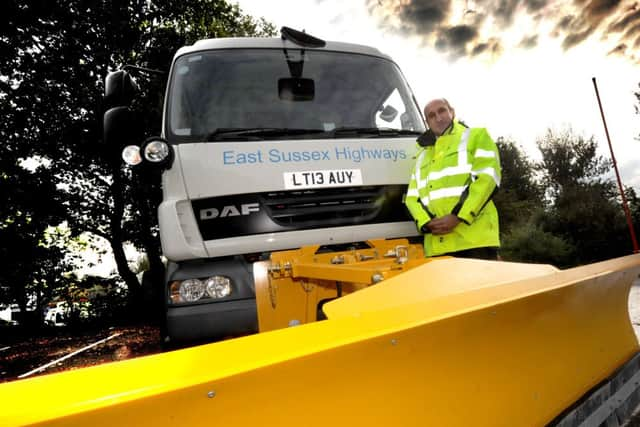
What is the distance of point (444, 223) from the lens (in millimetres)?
2725

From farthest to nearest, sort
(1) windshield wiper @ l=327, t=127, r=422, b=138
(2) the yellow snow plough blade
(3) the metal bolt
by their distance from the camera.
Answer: (1) windshield wiper @ l=327, t=127, r=422, b=138
(3) the metal bolt
(2) the yellow snow plough blade

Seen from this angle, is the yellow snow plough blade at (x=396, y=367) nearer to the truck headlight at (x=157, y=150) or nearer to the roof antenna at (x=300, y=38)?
the truck headlight at (x=157, y=150)

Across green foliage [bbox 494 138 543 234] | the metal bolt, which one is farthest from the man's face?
green foliage [bbox 494 138 543 234]

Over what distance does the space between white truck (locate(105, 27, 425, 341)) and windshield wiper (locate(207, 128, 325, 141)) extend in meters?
0.01

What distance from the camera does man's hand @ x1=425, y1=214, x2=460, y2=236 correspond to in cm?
273

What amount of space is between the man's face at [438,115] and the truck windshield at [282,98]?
0.67 ft

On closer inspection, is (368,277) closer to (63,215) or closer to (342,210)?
(342,210)

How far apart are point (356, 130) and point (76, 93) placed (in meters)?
12.0

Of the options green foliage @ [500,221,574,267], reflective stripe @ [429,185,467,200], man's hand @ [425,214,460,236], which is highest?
reflective stripe @ [429,185,467,200]

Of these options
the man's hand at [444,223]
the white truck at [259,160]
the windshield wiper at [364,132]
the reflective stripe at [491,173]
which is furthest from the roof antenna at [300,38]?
the man's hand at [444,223]

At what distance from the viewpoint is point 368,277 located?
1847 millimetres

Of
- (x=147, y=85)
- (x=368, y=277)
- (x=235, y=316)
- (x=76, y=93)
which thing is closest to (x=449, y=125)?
(x=368, y=277)

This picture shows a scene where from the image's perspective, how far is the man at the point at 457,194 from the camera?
275 centimetres

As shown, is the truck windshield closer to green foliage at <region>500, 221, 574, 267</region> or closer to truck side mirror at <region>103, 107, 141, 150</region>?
truck side mirror at <region>103, 107, 141, 150</region>
